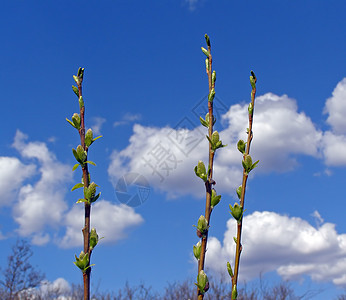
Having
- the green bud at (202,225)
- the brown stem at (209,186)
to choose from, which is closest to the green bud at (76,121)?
the brown stem at (209,186)

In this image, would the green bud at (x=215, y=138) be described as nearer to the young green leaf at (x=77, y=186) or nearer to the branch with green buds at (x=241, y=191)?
the branch with green buds at (x=241, y=191)

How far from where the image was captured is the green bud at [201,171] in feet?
6.23

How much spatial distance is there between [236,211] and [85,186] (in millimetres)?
690

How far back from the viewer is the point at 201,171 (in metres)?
1.91

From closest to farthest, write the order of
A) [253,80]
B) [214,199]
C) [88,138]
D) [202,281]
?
[202,281], [214,199], [88,138], [253,80]

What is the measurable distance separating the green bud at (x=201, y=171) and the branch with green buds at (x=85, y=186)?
46 cm

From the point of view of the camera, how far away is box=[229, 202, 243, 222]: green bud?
1933 mm

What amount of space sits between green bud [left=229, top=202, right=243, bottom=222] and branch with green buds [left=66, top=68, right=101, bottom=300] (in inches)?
24.0

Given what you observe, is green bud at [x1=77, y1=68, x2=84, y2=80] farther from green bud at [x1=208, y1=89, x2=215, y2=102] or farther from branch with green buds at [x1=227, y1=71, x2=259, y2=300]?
branch with green buds at [x1=227, y1=71, x2=259, y2=300]

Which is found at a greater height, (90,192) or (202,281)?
(90,192)

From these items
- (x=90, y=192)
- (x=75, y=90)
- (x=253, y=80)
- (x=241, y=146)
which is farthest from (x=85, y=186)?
(x=253, y=80)

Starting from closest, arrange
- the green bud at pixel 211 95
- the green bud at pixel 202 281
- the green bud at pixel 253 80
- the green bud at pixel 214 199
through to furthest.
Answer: the green bud at pixel 202 281, the green bud at pixel 214 199, the green bud at pixel 211 95, the green bud at pixel 253 80

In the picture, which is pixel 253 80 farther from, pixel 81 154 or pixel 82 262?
pixel 82 262

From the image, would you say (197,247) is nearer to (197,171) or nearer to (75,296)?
(197,171)
